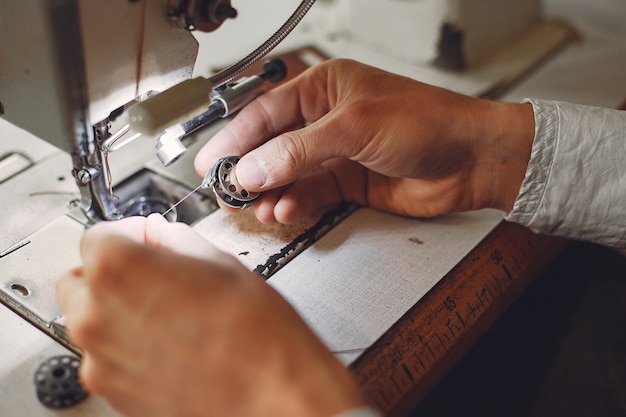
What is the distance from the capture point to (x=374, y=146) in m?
0.87

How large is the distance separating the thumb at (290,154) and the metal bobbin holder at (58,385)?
33cm

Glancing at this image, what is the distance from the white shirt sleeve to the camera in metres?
0.89

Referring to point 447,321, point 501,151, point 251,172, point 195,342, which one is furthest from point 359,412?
point 501,151

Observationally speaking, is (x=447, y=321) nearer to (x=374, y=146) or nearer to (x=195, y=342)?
(x=374, y=146)

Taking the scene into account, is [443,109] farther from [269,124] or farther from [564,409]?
[564,409]

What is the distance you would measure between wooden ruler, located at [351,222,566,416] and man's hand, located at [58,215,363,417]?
17 cm

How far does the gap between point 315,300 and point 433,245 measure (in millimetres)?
216

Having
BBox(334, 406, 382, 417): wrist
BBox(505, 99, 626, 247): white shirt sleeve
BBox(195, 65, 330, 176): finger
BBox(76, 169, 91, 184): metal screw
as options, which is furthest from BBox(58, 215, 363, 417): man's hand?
BBox(505, 99, 626, 247): white shirt sleeve

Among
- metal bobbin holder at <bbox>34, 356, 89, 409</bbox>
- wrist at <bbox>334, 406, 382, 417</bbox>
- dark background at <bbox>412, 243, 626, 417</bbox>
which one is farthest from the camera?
dark background at <bbox>412, 243, 626, 417</bbox>

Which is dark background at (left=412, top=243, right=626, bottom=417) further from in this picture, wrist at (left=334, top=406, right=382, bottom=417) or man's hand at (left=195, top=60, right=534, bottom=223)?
wrist at (left=334, top=406, right=382, bottom=417)

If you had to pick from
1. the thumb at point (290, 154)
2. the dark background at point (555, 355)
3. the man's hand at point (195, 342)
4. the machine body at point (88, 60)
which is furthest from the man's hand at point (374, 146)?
the dark background at point (555, 355)

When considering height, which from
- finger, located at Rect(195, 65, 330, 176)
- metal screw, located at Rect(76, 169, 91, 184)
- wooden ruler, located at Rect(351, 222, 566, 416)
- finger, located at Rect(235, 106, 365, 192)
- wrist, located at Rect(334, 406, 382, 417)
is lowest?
wooden ruler, located at Rect(351, 222, 566, 416)

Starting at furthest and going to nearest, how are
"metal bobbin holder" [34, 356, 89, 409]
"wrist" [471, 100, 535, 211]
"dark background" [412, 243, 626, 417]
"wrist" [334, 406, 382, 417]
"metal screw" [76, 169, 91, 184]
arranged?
1. "dark background" [412, 243, 626, 417]
2. "wrist" [471, 100, 535, 211]
3. "metal screw" [76, 169, 91, 184]
4. "metal bobbin holder" [34, 356, 89, 409]
5. "wrist" [334, 406, 382, 417]

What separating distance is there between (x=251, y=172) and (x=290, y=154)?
62mm
